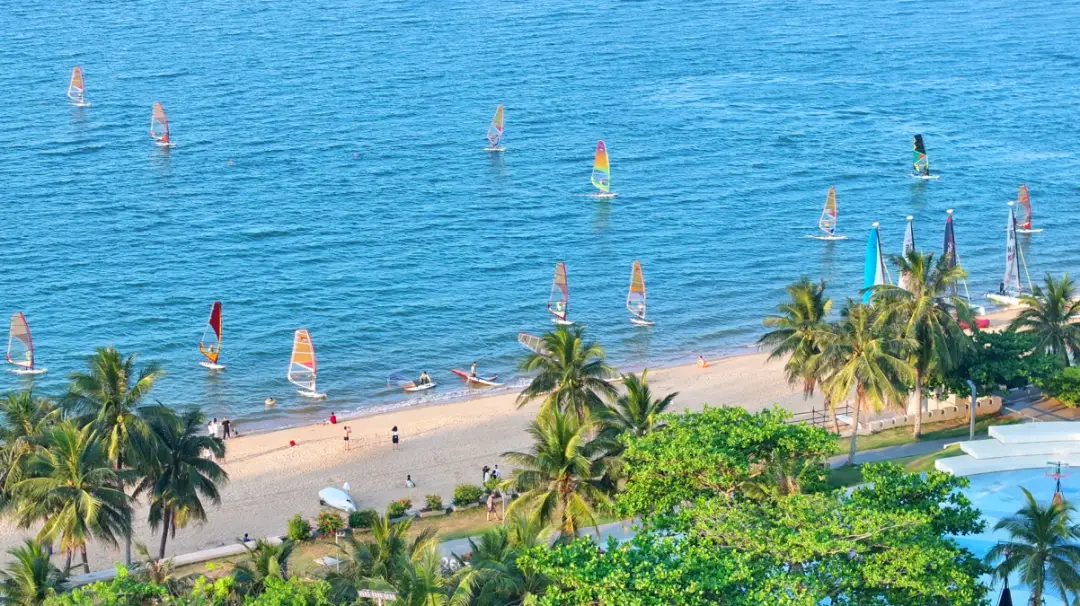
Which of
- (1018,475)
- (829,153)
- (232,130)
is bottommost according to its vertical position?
(1018,475)

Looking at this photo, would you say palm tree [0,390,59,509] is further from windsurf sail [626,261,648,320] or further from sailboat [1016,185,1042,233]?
→ sailboat [1016,185,1042,233]

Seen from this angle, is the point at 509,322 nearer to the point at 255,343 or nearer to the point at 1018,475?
the point at 255,343

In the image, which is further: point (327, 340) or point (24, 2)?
point (24, 2)

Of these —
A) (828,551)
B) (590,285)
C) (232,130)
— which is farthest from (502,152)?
(828,551)

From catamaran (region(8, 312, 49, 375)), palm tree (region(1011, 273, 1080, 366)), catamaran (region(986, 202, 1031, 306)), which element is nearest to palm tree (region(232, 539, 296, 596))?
palm tree (region(1011, 273, 1080, 366))

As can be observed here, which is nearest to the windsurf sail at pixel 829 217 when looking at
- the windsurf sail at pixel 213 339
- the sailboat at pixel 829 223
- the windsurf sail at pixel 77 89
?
the sailboat at pixel 829 223
